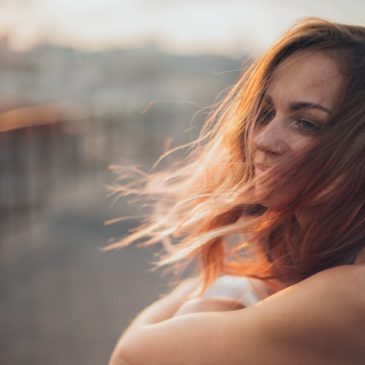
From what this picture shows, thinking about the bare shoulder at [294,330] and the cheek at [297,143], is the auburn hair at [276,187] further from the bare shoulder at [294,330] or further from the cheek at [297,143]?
the bare shoulder at [294,330]

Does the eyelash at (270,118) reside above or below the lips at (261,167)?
above

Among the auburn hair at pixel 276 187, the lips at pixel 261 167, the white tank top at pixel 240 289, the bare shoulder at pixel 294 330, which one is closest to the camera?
the bare shoulder at pixel 294 330

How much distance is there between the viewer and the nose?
51.6 inches

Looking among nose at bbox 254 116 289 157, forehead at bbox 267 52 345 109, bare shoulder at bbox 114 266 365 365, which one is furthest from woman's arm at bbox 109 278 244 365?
forehead at bbox 267 52 345 109

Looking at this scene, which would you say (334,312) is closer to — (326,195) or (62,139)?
(326,195)

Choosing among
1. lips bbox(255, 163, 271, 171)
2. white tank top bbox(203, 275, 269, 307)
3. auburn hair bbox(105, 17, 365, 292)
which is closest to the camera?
auburn hair bbox(105, 17, 365, 292)

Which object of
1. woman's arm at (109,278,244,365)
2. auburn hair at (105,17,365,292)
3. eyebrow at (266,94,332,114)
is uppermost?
eyebrow at (266,94,332,114)

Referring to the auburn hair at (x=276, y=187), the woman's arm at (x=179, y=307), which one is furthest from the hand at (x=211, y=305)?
the auburn hair at (x=276, y=187)

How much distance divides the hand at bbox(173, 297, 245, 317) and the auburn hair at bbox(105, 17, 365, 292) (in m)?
0.10

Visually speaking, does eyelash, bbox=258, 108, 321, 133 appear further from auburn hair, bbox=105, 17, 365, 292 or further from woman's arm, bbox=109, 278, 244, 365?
woman's arm, bbox=109, 278, 244, 365

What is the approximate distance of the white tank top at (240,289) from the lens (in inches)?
56.9

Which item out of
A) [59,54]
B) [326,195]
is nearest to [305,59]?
[326,195]

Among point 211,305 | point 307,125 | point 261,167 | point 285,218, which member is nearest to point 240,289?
point 211,305

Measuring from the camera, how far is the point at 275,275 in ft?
4.68
